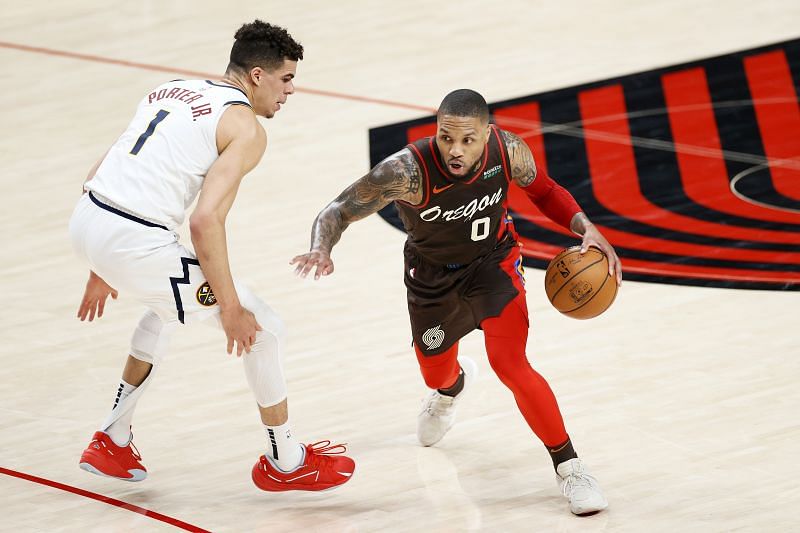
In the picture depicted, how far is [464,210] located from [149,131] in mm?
1323

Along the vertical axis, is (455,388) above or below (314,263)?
below

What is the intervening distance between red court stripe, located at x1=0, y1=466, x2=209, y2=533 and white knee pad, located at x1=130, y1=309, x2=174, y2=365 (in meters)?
0.60

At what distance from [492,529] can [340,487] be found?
2.64ft

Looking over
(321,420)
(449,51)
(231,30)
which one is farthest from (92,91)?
(321,420)

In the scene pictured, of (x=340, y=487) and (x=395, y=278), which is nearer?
(x=340, y=487)

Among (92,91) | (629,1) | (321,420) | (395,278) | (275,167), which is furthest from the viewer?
(629,1)

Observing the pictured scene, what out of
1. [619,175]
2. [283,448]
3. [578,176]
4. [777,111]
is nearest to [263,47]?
[283,448]

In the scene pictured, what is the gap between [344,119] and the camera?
11133 millimetres

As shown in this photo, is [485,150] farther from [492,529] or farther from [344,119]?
[344,119]

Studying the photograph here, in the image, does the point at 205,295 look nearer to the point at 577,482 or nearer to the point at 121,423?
the point at 121,423

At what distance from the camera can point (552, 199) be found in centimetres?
578

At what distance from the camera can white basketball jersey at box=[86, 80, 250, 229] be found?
17.0ft

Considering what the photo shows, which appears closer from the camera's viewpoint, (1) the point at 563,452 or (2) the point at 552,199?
(1) the point at 563,452

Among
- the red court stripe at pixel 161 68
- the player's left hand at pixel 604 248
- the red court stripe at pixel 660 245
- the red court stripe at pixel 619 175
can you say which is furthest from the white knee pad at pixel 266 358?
the red court stripe at pixel 161 68
